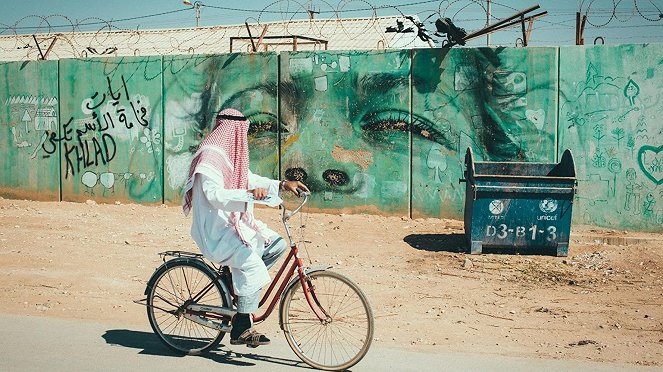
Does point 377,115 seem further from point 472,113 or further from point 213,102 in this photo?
point 213,102

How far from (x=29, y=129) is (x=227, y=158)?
9940mm

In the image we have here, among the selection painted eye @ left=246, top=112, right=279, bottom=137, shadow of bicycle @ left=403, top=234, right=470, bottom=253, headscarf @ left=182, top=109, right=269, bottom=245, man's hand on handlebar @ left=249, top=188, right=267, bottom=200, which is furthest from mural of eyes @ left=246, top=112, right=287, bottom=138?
man's hand on handlebar @ left=249, top=188, right=267, bottom=200

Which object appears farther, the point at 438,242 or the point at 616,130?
the point at 616,130

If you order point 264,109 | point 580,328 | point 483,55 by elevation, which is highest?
point 483,55

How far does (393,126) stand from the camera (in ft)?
38.0

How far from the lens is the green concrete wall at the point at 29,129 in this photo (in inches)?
537

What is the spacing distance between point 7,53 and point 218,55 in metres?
19.4

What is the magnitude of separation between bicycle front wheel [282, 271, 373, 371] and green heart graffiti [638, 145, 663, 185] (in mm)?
6828

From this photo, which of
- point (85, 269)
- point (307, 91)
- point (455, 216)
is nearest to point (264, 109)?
point (307, 91)

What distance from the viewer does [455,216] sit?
11.4 m

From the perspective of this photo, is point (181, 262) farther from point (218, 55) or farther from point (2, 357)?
point (218, 55)

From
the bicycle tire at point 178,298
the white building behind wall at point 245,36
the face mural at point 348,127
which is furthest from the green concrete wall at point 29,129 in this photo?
the white building behind wall at point 245,36

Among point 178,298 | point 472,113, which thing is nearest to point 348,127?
point 472,113

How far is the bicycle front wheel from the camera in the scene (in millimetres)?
4879
